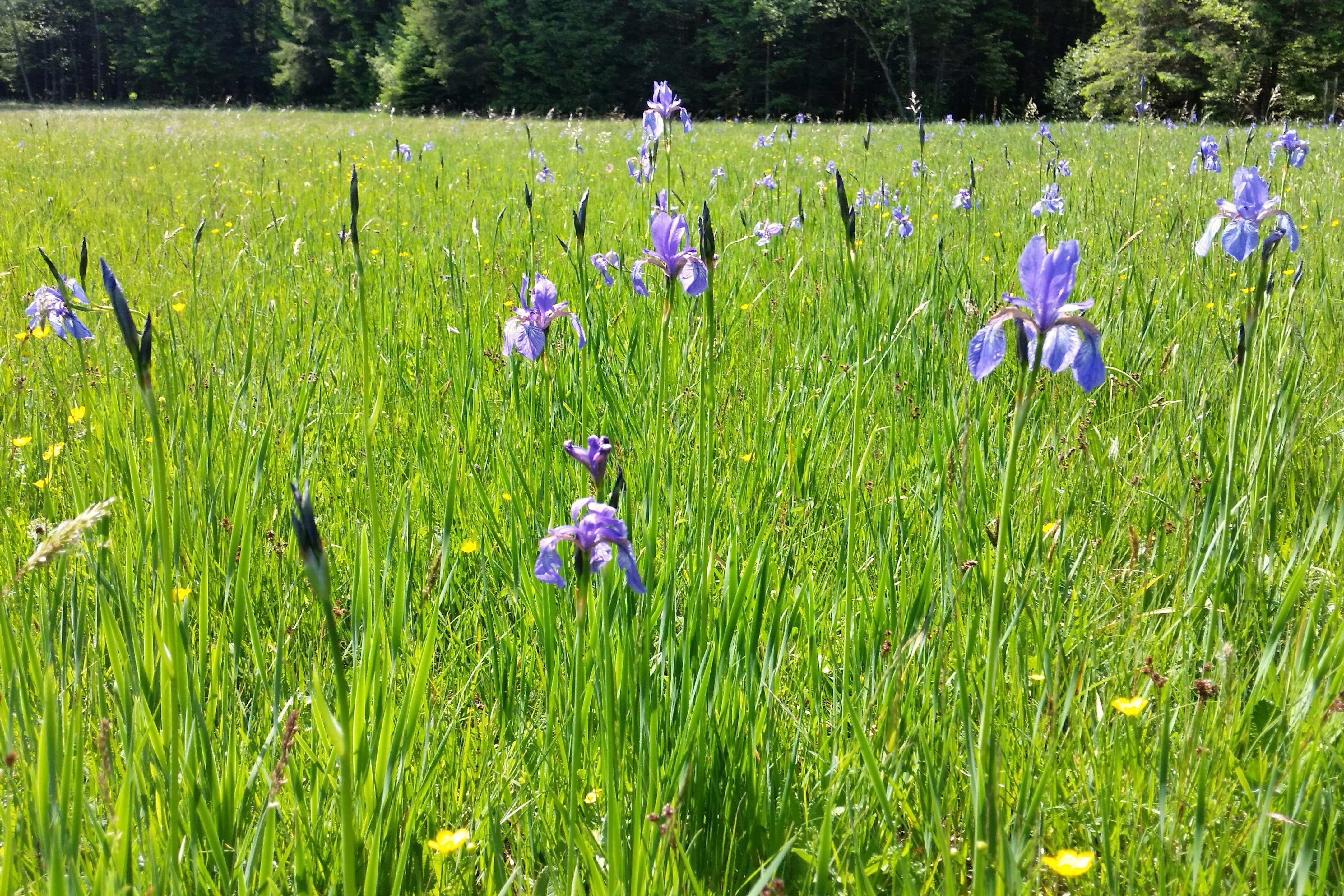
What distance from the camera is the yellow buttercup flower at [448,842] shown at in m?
1.00

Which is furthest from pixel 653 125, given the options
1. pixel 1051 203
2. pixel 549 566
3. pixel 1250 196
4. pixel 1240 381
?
pixel 549 566

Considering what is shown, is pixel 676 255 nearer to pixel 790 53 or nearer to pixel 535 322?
pixel 535 322

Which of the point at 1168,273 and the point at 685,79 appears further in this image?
the point at 685,79

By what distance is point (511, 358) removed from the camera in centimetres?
200

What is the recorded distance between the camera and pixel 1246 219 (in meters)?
1.78

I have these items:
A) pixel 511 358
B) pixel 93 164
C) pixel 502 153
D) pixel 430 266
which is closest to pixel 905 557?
pixel 511 358

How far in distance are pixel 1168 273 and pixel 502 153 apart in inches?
364

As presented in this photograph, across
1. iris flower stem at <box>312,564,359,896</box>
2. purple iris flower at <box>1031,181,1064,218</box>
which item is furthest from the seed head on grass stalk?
purple iris flower at <box>1031,181,1064,218</box>

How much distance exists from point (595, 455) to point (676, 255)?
2.64 ft

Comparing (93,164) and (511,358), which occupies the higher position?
(93,164)

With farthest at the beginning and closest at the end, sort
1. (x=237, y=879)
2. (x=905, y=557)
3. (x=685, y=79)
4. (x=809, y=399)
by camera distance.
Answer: (x=685, y=79) → (x=809, y=399) → (x=905, y=557) → (x=237, y=879)

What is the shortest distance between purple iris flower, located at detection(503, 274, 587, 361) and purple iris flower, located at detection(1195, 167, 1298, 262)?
4.33 feet

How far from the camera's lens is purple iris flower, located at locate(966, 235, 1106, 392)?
0.95m

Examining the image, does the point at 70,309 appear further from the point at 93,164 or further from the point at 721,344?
the point at 93,164
